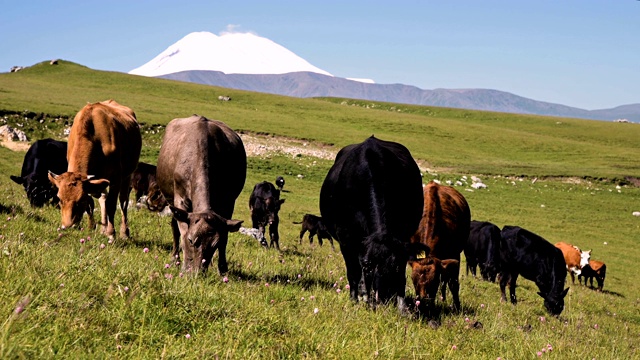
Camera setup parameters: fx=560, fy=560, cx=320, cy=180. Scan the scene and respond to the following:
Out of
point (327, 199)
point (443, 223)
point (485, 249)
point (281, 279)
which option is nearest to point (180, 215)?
point (281, 279)

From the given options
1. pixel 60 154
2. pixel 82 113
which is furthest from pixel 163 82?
Answer: pixel 82 113

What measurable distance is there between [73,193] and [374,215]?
5215mm

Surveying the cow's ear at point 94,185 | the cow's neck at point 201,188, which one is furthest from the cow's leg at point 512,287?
the cow's ear at point 94,185

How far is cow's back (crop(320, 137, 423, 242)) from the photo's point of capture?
26.7 feet

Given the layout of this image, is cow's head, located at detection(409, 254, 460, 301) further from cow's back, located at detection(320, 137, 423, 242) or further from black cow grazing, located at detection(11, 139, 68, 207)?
black cow grazing, located at detection(11, 139, 68, 207)

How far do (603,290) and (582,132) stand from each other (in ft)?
277

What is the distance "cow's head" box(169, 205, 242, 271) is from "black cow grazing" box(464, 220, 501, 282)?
13.1 metres

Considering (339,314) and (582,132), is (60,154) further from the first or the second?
(582,132)

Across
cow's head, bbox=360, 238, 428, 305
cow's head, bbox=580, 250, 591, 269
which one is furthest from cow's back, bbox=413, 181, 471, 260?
cow's head, bbox=580, 250, 591, 269

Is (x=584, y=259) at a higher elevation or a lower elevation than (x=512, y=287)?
lower

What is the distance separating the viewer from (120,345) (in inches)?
139

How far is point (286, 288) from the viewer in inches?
279

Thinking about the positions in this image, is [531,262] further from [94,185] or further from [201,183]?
[94,185]

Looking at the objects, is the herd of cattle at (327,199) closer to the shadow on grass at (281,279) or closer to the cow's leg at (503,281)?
the shadow on grass at (281,279)
